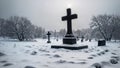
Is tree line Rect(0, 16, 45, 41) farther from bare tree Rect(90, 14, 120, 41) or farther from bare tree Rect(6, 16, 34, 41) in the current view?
bare tree Rect(90, 14, 120, 41)

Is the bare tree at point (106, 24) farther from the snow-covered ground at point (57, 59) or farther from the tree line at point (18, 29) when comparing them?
the snow-covered ground at point (57, 59)

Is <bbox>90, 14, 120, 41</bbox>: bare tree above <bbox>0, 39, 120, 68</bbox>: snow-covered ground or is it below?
above

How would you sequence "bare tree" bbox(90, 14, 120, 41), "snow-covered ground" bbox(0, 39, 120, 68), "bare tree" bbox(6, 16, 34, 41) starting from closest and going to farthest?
"snow-covered ground" bbox(0, 39, 120, 68) → "bare tree" bbox(90, 14, 120, 41) → "bare tree" bbox(6, 16, 34, 41)

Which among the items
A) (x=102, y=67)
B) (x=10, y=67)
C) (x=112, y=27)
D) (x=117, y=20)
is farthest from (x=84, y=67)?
(x=117, y=20)

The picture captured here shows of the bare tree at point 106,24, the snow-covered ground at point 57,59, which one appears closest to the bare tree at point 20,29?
the bare tree at point 106,24

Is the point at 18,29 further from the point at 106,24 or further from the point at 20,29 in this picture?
the point at 106,24

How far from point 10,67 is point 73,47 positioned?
309 inches

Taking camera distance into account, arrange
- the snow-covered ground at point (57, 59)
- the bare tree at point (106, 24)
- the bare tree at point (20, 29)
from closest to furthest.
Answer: the snow-covered ground at point (57, 59), the bare tree at point (106, 24), the bare tree at point (20, 29)

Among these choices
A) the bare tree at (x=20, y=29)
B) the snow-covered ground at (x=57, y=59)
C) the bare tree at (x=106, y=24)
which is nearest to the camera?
the snow-covered ground at (x=57, y=59)

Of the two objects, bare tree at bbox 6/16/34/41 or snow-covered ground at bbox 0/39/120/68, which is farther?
bare tree at bbox 6/16/34/41

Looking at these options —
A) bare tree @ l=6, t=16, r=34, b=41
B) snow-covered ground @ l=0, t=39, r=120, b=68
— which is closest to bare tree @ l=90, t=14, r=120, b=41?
bare tree @ l=6, t=16, r=34, b=41

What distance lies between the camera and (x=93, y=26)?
41.9 metres

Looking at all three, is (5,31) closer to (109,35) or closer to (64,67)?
(109,35)

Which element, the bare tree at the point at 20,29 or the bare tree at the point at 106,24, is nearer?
the bare tree at the point at 106,24
